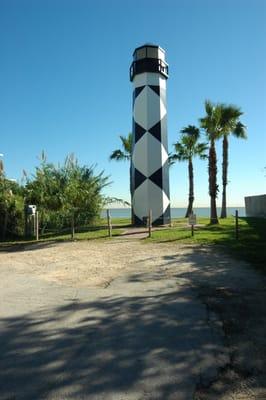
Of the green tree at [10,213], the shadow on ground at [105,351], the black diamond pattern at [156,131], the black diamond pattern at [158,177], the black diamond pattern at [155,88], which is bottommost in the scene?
the shadow on ground at [105,351]

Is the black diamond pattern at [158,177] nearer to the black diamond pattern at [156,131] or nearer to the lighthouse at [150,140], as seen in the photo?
the lighthouse at [150,140]

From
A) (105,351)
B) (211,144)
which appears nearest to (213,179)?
(211,144)

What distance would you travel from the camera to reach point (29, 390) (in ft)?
10.8

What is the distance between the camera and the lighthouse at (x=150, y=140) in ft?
69.9

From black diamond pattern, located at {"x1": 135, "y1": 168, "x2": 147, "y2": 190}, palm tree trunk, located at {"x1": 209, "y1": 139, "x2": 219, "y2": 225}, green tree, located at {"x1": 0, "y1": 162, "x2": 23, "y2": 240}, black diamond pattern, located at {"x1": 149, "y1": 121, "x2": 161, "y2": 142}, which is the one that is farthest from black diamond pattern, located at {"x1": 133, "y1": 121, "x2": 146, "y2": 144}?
green tree, located at {"x1": 0, "y1": 162, "x2": 23, "y2": 240}

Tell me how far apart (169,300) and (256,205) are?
2769 cm

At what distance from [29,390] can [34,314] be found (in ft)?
7.01

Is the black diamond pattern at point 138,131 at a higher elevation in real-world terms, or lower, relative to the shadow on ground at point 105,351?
higher

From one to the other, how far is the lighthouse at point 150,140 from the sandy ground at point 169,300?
8960mm

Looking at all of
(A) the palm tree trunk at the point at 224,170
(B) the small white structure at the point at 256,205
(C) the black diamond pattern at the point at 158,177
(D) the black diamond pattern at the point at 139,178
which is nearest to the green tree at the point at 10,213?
(D) the black diamond pattern at the point at 139,178

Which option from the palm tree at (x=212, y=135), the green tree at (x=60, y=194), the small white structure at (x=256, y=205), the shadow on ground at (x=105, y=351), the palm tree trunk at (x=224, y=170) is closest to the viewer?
the shadow on ground at (x=105, y=351)

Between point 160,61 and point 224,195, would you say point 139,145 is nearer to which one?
point 160,61

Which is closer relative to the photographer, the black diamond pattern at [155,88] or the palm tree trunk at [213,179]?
the black diamond pattern at [155,88]

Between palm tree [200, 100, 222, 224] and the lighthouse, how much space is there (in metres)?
2.68
